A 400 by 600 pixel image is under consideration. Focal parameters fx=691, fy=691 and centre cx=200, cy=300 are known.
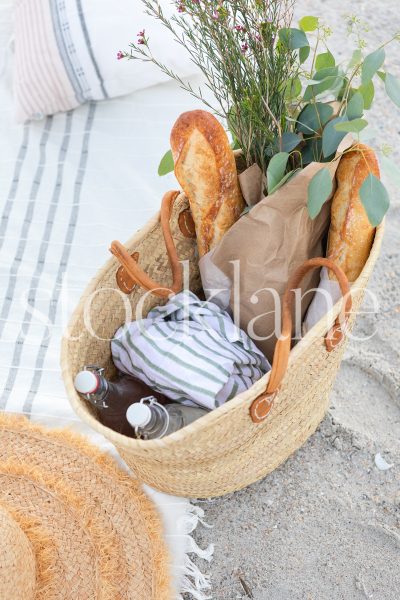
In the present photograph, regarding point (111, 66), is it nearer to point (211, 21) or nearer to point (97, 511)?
point (211, 21)

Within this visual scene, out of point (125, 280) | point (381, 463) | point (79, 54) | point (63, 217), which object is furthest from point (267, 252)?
point (79, 54)

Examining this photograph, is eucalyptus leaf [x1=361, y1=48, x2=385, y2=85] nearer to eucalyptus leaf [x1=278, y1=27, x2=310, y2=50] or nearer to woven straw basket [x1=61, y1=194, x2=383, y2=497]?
eucalyptus leaf [x1=278, y1=27, x2=310, y2=50]

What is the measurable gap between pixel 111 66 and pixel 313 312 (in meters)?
0.93

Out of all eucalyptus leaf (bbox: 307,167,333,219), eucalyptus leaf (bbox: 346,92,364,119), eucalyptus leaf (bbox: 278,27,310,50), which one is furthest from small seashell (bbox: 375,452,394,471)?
eucalyptus leaf (bbox: 278,27,310,50)

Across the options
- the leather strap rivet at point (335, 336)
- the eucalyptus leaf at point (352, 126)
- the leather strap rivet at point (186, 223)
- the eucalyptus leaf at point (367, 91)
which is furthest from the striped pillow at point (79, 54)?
the leather strap rivet at point (335, 336)

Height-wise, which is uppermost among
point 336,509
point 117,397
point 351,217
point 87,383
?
point 351,217

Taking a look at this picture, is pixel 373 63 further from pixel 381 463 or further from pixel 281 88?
pixel 381 463

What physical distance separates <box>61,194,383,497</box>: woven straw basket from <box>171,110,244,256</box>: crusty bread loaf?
7cm

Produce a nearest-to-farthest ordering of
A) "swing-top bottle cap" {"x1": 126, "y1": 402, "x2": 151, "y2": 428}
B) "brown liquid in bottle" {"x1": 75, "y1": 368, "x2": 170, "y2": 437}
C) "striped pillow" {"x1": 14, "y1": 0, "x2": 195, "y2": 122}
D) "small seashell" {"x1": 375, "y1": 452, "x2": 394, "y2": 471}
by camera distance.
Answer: "swing-top bottle cap" {"x1": 126, "y1": 402, "x2": 151, "y2": 428}, "brown liquid in bottle" {"x1": 75, "y1": 368, "x2": 170, "y2": 437}, "small seashell" {"x1": 375, "y1": 452, "x2": 394, "y2": 471}, "striped pillow" {"x1": 14, "y1": 0, "x2": 195, "y2": 122}

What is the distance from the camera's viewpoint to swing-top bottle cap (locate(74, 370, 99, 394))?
990 millimetres

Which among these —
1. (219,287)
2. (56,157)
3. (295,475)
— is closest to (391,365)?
(295,475)

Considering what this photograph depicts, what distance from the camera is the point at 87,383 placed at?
990mm

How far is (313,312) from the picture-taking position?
1182 millimetres

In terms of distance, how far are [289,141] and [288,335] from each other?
0.35m
